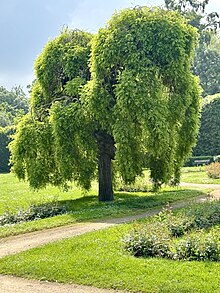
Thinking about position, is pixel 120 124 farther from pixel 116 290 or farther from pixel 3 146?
pixel 3 146

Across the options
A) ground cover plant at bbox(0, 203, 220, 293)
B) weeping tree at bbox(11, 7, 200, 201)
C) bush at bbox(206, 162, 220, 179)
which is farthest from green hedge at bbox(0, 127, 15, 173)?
ground cover plant at bbox(0, 203, 220, 293)

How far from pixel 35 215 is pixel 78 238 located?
16.2 ft

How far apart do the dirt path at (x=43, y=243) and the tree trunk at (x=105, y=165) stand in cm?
290

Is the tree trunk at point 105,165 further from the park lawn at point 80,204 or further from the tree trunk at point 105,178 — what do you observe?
the park lawn at point 80,204

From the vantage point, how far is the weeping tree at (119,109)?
48.9ft

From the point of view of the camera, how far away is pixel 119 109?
49.4 feet

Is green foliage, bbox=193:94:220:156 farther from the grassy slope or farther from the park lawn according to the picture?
the grassy slope

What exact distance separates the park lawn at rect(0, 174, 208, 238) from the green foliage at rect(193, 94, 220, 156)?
14.8 meters

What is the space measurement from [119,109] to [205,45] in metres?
49.3

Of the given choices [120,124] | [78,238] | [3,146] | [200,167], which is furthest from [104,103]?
[3,146]

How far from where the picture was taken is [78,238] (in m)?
10.6

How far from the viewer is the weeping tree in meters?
14.9

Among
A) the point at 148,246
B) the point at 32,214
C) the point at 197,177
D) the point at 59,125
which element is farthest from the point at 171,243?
the point at 197,177

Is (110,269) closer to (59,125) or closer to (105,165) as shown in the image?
(59,125)
